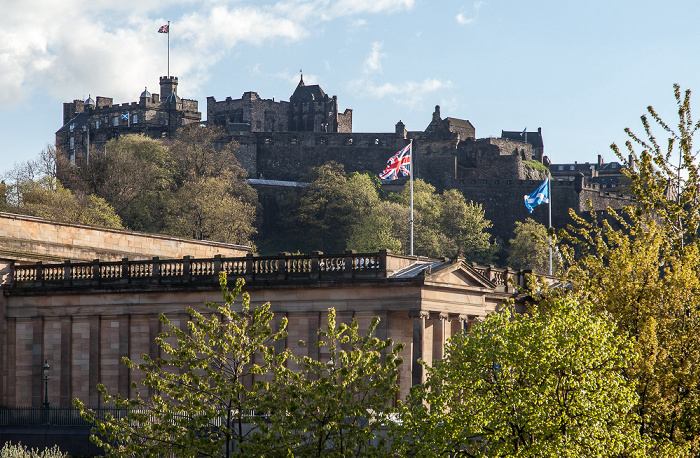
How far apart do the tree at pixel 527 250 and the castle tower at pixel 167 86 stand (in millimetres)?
54598

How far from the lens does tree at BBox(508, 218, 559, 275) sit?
11644 centimetres

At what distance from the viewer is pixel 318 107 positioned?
164 metres

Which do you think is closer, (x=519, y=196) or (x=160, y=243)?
(x=160, y=243)

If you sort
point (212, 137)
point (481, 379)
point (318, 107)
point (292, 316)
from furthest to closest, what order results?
point (318, 107)
point (212, 137)
point (292, 316)
point (481, 379)

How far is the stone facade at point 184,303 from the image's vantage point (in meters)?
44.5

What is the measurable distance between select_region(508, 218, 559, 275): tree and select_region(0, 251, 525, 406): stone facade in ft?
209

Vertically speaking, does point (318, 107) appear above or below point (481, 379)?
above

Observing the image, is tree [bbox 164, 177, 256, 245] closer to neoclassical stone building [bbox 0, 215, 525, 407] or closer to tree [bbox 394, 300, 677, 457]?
neoclassical stone building [bbox 0, 215, 525, 407]

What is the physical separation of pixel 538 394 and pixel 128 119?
13119cm

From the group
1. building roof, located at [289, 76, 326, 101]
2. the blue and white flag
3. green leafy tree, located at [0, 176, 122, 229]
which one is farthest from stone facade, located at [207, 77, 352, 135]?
the blue and white flag

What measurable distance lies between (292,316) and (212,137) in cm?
9160

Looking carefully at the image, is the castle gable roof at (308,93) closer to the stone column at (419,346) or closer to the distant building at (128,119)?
the distant building at (128,119)

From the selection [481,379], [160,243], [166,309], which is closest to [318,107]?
[160,243]

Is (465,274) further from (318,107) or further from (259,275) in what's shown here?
(318,107)
